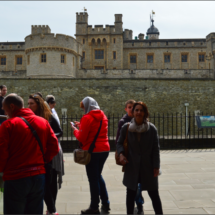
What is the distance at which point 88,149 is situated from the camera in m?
3.54

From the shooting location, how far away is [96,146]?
360cm

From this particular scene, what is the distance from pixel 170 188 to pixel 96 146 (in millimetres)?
1963

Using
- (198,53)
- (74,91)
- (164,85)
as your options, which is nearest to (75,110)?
(74,91)

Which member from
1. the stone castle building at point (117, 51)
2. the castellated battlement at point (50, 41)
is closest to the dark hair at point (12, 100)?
the castellated battlement at point (50, 41)

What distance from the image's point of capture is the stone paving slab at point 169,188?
3.77 meters

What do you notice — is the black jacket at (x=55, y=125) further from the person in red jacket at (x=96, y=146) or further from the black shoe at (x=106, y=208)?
the black shoe at (x=106, y=208)

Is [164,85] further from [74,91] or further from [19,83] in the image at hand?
[19,83]

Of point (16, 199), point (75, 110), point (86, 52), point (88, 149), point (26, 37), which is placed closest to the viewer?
point (16, 199)

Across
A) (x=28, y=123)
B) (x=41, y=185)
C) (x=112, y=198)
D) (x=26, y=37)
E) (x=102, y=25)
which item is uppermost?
(x=102, y=25)

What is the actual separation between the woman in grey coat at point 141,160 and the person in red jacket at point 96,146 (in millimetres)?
520

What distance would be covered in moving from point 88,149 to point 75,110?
696 inches

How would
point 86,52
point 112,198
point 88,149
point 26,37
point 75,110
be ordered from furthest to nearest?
1. point 86,52
2. point 26,37
3. point 75,110
4. point 112,198
5. point 88,149

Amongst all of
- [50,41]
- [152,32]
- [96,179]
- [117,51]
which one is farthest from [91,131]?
[152,32]

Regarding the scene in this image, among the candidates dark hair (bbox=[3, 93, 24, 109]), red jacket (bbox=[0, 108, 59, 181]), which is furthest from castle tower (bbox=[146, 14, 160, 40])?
red jacket (bbox=[0, 108, 59, 181])
